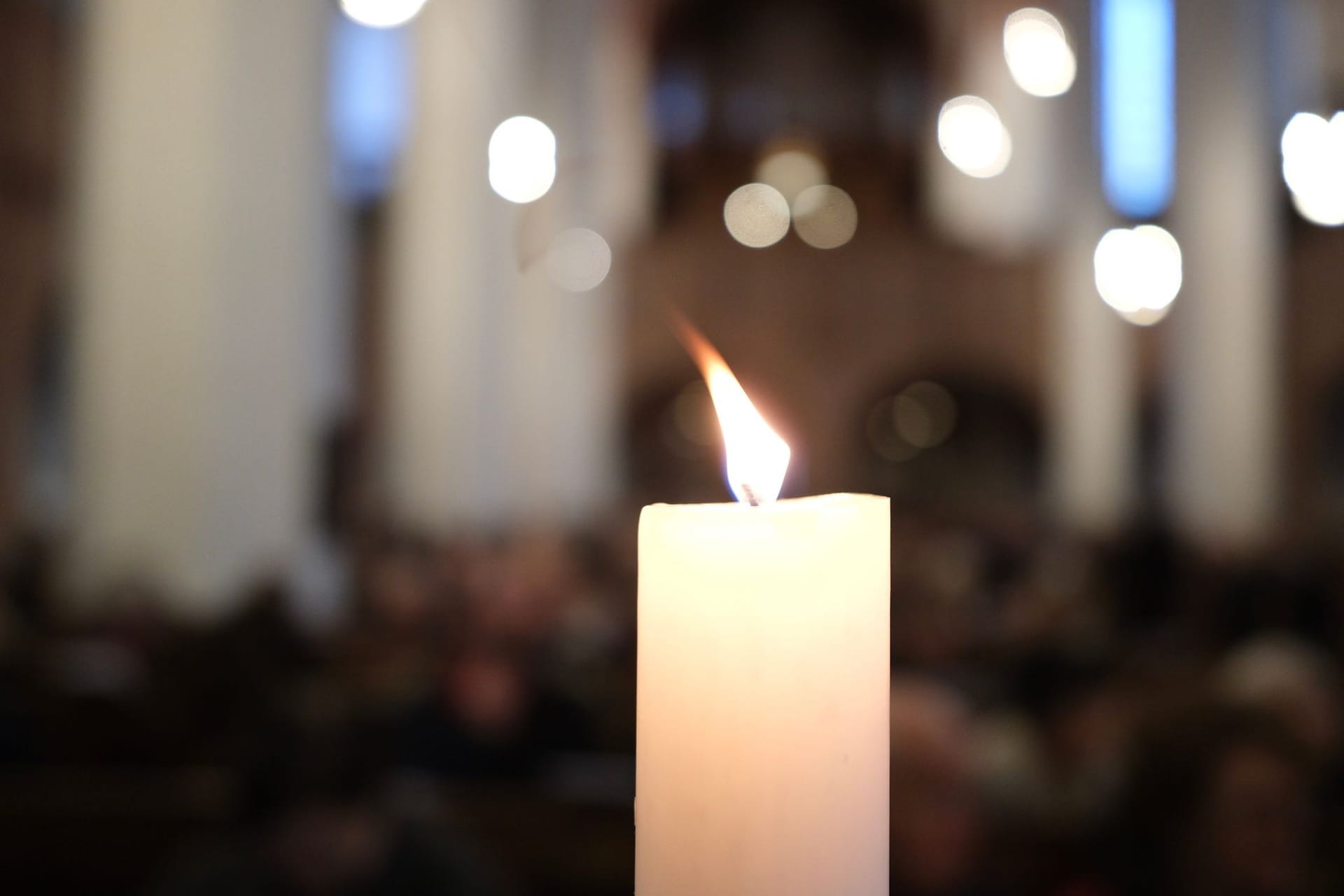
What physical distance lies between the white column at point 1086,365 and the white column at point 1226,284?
0.26 m

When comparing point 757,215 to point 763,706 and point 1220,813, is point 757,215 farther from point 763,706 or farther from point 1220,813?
point 763,706

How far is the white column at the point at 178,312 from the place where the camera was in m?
4.62

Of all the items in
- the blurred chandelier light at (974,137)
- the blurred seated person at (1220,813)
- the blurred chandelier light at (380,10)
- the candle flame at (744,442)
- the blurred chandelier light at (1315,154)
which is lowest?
the blurred seated person at (1220,813)

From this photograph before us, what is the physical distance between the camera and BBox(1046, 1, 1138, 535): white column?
22.7 ft

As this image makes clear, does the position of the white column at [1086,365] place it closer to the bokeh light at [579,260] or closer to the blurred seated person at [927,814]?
the bokeh light at [579,260]

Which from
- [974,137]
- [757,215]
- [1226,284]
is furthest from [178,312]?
[1226,284]

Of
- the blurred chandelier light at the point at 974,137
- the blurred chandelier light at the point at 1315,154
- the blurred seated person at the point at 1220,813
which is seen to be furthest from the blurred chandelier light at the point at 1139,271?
the blurred seated person at the point at 1220,813

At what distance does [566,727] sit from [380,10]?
3.00m

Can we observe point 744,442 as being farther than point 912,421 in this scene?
No

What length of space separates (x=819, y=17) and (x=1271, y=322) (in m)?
4.31

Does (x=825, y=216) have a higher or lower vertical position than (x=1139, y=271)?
higher

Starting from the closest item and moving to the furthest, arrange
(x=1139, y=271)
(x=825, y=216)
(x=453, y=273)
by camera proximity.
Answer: (x=453, y=273)
(x=1139, y=271)
(x=825, y=216)

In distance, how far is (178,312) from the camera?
468 cm

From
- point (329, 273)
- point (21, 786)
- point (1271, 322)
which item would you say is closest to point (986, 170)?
point (1271, 322)
